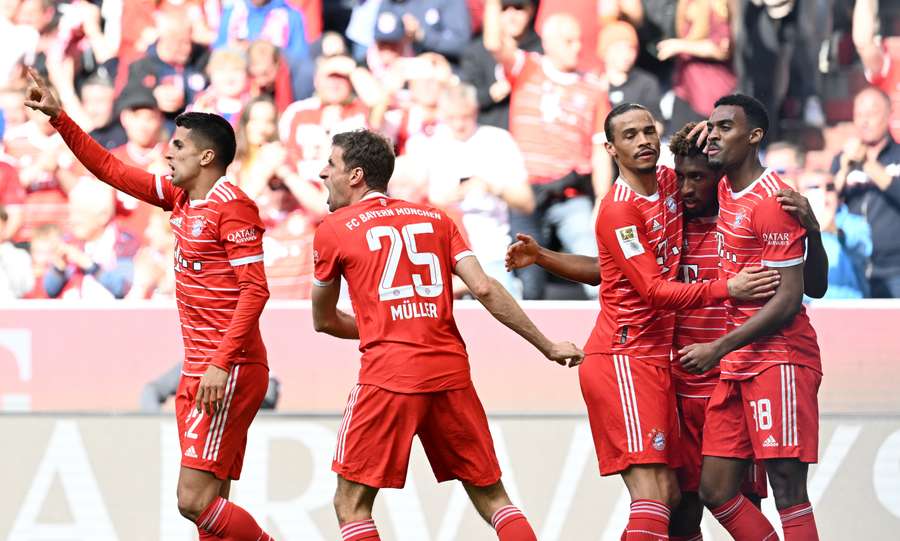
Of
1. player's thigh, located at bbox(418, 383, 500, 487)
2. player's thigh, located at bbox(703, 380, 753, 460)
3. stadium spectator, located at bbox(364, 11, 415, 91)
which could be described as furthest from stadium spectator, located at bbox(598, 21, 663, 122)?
player's thigh, located at bbox(418, 383, 500, 487)

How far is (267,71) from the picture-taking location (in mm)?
8594

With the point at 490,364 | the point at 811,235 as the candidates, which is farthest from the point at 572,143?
the point at 811,235

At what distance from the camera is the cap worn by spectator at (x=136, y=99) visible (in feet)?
28.4

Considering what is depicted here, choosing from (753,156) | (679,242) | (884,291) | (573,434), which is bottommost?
(573,434)

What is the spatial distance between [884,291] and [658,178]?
321 centimetres

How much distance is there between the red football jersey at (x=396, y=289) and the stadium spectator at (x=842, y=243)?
3.77 m

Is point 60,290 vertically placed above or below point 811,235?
below

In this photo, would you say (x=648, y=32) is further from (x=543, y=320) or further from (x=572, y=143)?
(x=543, y=320)

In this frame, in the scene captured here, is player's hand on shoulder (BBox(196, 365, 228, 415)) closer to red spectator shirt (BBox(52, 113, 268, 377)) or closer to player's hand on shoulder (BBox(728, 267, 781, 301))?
red spectator shirt (BBox(52, 113, 268, 377))

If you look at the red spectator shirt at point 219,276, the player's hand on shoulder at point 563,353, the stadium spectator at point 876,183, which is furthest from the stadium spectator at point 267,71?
the player's hand on shoulder at point 563,353

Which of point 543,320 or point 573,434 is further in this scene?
point 543,320

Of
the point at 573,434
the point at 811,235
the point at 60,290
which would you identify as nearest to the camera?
the point at 811,235

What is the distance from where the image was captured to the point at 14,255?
8.49 meters

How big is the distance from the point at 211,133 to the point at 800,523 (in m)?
2.85
